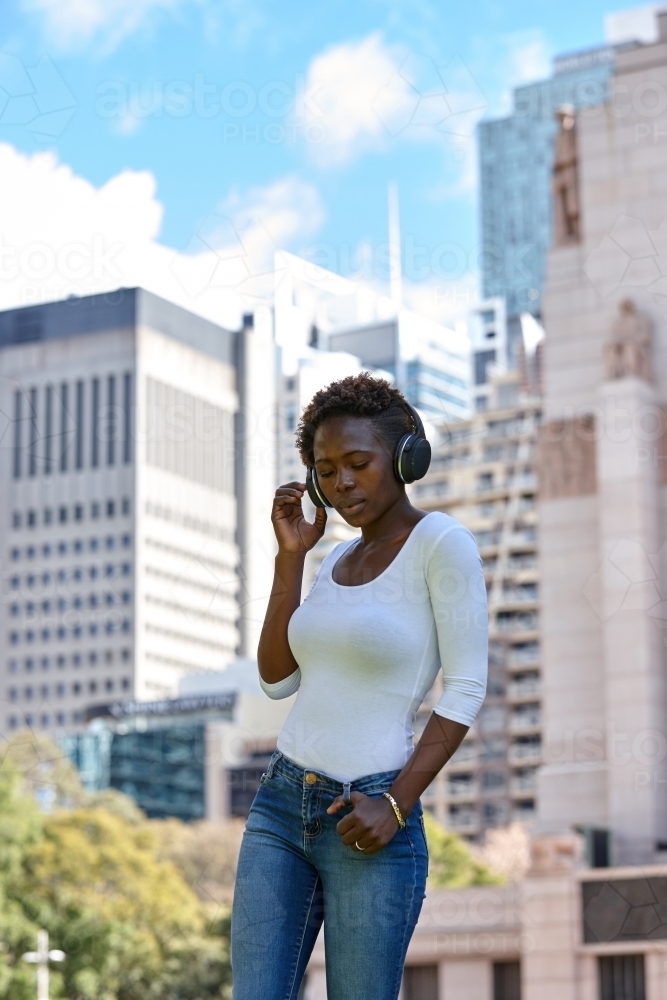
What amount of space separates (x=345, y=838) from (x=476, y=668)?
0.40 metres

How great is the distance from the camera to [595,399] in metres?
20.6

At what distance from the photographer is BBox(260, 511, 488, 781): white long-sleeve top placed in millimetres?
3035

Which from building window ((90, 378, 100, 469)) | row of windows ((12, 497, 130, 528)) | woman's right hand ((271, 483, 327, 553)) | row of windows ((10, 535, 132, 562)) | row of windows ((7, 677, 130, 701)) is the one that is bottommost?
woman's right hand ((271, 483, 327, 553))

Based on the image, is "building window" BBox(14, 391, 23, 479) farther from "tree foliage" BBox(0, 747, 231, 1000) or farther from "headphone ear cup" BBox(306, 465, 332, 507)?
"headphone ear cup" BBox(306, 465, 332, 507)

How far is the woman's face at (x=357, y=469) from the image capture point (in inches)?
125

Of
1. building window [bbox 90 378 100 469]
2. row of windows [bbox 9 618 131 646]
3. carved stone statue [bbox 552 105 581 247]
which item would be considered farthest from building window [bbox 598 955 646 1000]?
building window [bbox 90 378 100 469]

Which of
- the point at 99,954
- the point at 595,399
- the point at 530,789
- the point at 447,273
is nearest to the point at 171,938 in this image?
the point at 99,954

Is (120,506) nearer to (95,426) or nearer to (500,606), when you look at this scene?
(95,426)

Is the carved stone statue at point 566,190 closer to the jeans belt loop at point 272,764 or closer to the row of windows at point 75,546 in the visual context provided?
the jeans belt loop at point 272,764

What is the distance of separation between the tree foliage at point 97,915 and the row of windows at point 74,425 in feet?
154

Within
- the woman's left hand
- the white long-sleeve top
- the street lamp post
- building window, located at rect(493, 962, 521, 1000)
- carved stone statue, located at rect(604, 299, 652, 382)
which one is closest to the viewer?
the woman's left hand

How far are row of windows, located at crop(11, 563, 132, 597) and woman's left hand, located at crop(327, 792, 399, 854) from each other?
7977cm

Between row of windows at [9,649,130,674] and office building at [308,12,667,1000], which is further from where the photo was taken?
row of windows at [9,649,130,674]

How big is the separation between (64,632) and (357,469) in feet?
265
